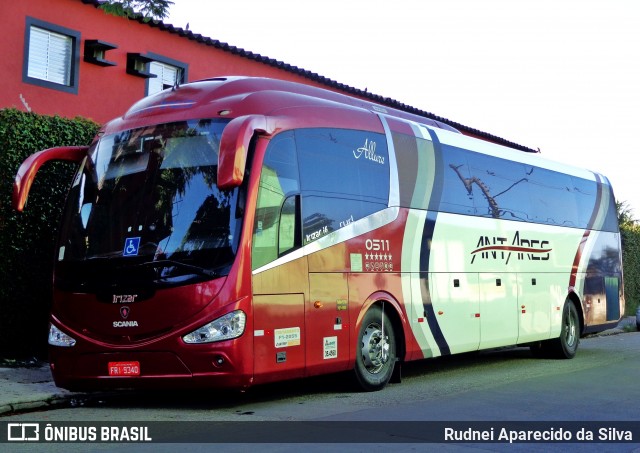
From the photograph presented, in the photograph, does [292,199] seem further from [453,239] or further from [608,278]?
[608,278]

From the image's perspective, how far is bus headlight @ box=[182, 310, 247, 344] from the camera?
29.4ft

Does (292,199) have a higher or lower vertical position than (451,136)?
lower

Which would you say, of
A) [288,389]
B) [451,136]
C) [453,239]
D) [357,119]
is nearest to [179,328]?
[288,389]

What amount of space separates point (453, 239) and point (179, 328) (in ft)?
17.3

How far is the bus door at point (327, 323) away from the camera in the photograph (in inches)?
391

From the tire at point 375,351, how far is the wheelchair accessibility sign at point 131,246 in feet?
9.89

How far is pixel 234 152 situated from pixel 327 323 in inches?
106

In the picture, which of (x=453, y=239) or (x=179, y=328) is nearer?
(x=179, y=328)

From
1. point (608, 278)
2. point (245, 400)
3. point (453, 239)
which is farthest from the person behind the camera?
point (608, 278)

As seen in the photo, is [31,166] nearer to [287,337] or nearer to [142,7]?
[142,7]

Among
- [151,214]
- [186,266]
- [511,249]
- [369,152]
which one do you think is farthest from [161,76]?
[186,266]

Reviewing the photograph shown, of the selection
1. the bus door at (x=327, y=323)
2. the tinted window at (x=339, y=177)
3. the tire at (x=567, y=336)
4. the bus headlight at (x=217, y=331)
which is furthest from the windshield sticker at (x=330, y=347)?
the tire at (x=567, y=336)

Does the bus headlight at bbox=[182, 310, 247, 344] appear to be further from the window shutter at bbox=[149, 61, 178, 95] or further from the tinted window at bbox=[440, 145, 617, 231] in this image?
the window shutter at bbox=[149, 61, 178, 95]

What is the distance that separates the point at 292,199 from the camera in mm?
9852
